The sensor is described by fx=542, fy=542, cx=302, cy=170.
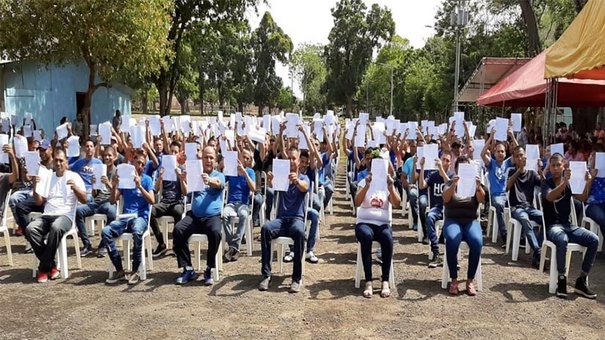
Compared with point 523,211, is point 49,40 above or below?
above

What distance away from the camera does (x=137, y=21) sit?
13.3m

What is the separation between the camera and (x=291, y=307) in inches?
211

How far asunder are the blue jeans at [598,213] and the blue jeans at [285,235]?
3818 mm

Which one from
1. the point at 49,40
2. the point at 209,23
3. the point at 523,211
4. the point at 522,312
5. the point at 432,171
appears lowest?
the point at 522,312

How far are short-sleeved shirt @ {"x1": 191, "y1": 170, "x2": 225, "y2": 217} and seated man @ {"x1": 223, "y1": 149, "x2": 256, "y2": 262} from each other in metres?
0.68

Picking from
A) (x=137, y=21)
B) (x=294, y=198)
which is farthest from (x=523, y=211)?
(x=137, y=21)

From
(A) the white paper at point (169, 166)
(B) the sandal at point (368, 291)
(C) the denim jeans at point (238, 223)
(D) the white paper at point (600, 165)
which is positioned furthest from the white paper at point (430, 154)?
(A) the white paper at point (169, 166)

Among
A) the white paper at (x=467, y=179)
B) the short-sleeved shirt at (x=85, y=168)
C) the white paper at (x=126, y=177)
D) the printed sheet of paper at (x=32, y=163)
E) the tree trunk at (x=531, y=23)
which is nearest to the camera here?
the white paper at (x=467, y=179)

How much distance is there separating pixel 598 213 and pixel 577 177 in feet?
3.01

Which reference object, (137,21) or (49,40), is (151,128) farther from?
(49,40)

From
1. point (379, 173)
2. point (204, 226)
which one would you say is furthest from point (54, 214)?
point (379, 173)

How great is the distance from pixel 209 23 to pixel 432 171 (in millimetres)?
17262

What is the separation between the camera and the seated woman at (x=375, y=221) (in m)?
5.77

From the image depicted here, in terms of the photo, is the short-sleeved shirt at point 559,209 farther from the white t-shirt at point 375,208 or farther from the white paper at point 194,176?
the white paper at point 194,176
